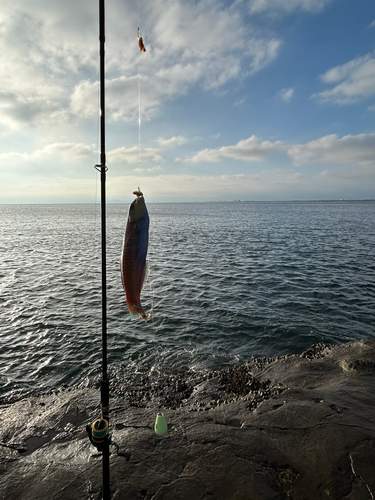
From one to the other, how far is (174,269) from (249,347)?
11179 mm

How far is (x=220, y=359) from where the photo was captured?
9133mm

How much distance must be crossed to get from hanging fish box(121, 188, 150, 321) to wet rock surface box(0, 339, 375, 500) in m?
2.90

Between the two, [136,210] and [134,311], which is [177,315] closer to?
[134,311]

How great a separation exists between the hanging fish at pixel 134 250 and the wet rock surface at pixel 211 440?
290 centimetres

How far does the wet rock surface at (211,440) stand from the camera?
4.25 meters

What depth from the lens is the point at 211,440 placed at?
5156 millimetres

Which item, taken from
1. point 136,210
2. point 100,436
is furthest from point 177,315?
point 136,210

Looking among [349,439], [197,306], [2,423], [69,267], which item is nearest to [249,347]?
[197,306]

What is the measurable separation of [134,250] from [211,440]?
3.84 meters

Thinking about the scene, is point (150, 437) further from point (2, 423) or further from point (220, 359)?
point (220, 359)

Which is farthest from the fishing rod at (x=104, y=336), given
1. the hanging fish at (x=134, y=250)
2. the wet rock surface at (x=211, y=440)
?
the wet rock surface at (x=211, y=440)

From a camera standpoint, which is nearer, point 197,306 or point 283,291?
point 197,306

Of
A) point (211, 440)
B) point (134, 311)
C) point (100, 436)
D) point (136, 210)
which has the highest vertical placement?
point (136, 210)

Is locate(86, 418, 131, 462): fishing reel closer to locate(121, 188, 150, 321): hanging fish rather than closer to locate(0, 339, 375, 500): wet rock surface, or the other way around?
locate(0, 339, 375, 500): wet rock surface
